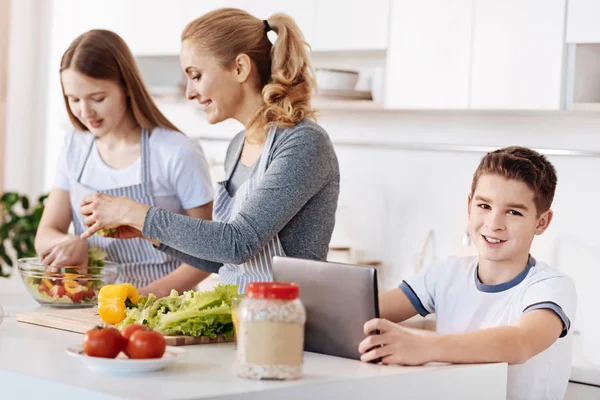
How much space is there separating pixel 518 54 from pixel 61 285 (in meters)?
1.79

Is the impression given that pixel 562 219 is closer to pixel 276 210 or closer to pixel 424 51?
pixel 424 51

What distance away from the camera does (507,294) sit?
198 centimetres

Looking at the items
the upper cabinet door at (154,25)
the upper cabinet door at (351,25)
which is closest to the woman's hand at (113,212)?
the upper cabinet door at (351,25)

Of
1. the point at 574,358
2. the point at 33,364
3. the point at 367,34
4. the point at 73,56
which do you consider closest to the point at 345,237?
the point at 367,34

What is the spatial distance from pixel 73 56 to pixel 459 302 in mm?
1324

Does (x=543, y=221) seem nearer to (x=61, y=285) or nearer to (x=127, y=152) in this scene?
(x=61, y=285)

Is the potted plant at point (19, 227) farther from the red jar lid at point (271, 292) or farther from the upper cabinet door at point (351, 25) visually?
the red jar lid at point (271, 292)

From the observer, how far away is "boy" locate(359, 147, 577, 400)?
177 centimetres

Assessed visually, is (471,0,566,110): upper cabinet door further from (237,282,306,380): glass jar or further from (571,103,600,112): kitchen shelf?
(237,282,306,380): glass jar

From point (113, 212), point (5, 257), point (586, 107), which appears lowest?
point (5, 257)

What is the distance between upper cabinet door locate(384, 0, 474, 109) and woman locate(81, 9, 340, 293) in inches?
48.2

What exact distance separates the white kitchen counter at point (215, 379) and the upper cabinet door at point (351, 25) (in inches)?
82.7

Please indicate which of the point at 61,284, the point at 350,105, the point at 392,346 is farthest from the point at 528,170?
the point at 350,105

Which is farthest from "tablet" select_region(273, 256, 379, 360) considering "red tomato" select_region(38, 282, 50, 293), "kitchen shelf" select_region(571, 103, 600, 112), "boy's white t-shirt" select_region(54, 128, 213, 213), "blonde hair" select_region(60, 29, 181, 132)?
"kitchen shelf" select_region(571, 103, 600, 112)
